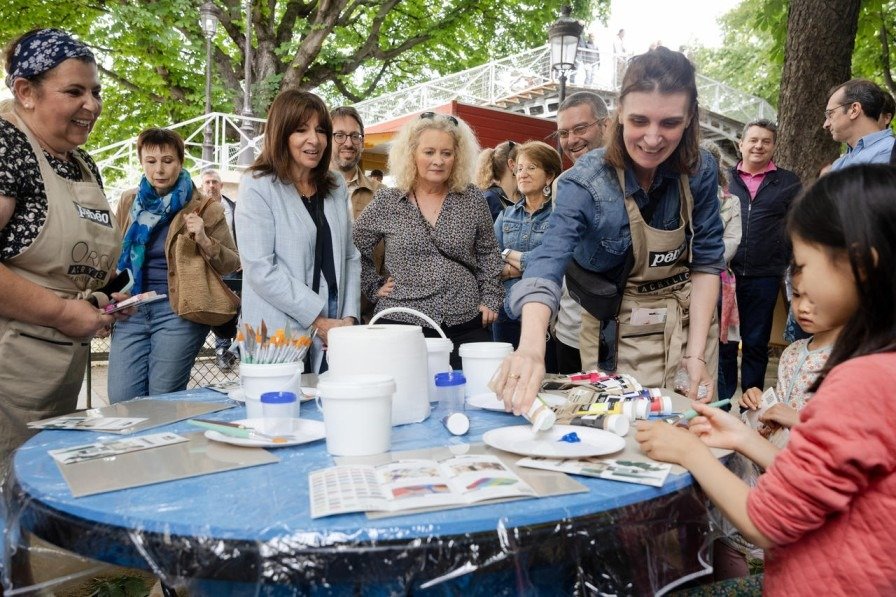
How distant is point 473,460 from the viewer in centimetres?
130

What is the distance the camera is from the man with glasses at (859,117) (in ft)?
13.9

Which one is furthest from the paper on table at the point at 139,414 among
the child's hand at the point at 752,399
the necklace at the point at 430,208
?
the child's hand at the point at 752,399

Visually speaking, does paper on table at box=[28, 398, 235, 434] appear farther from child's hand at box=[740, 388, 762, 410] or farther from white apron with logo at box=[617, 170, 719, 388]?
child's hand at box=[740, 388, 762, 410]

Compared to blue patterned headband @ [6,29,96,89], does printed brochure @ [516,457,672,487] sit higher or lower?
lower

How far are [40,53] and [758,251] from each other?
448 cm

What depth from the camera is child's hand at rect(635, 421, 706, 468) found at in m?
1.30

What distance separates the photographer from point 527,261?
7.26ft

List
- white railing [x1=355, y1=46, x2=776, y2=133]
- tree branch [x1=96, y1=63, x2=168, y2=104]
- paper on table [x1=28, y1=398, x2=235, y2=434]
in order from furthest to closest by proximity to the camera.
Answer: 1. white railing [x1=355, y1=46, x2=776, y2=133]
2. tree branch [x1=96, y1=63, x2=168, y2=104]
3. paper on table [x1=28, y1=398, x2=235, y2=434]

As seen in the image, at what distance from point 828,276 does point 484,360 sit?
0.95 m

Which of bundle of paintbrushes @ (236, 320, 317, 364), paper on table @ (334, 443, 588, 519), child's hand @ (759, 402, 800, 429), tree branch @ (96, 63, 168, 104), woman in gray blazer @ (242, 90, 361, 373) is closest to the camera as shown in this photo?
paper on table @ (334, 443, 588, 519)

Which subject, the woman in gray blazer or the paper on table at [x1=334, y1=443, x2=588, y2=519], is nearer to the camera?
the paper on table at [x1=334, y1=443, x2=588, y2=519]

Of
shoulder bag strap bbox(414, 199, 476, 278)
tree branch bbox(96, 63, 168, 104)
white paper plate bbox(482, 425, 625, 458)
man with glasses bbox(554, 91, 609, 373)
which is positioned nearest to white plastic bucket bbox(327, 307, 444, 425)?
white paper plate bbox(482, 425, 625, 458)

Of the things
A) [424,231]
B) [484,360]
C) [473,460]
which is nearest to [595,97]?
[424,231]

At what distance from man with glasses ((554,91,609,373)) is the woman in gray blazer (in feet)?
2.99
